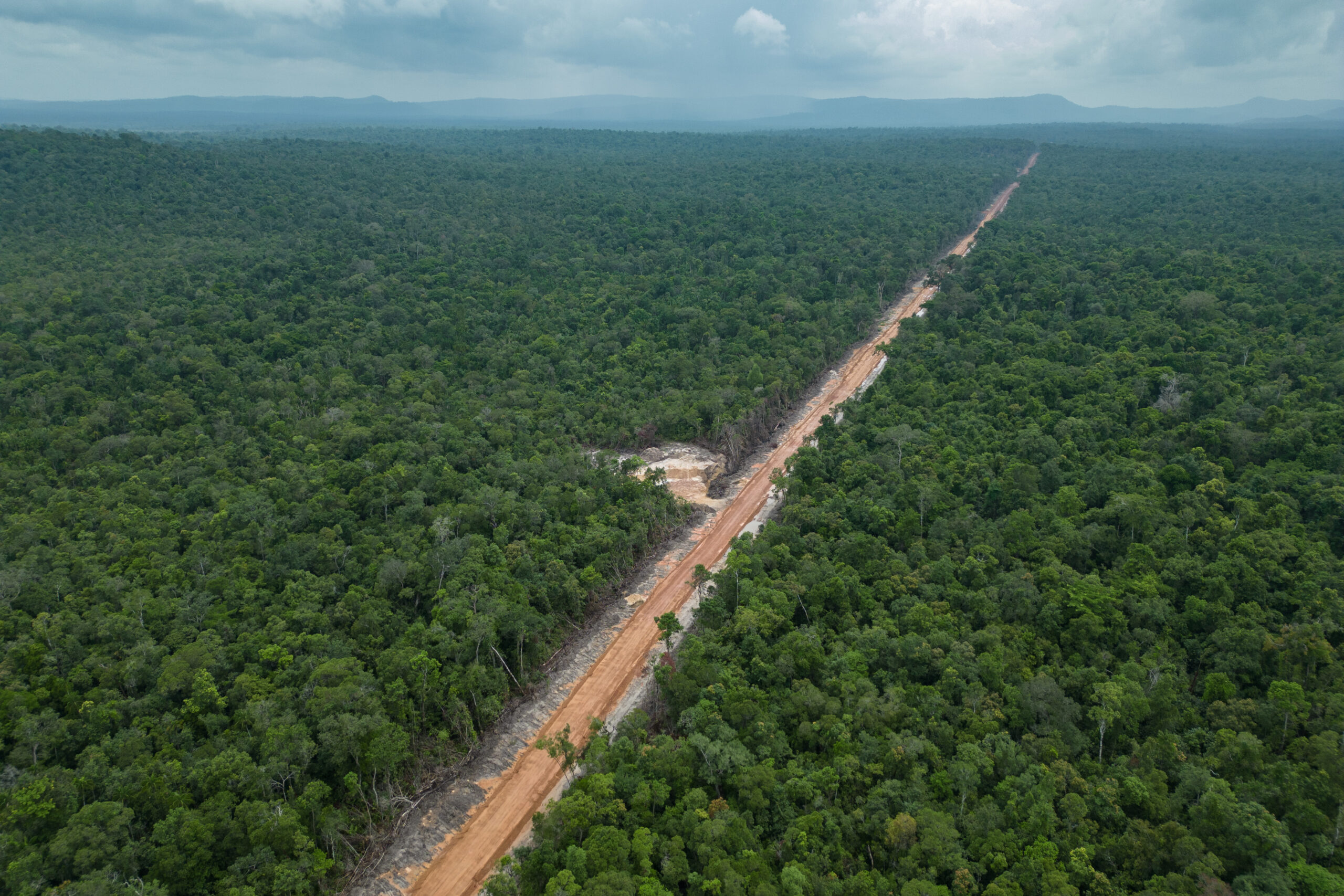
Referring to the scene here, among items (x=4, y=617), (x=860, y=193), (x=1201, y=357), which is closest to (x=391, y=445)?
(x=4, y=617)

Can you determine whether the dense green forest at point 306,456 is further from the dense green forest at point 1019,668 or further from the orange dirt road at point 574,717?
the dense green forest at point 1019,668

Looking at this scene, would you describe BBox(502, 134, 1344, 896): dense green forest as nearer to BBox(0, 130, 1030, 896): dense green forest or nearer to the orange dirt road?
the orange dirt road

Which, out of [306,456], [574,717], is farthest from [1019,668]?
[306,456]

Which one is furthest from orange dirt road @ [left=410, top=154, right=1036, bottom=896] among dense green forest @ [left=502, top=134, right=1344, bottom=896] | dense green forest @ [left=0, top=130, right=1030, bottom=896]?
dense green forest @ [left=502, top=134, right=1344, bottom=896]

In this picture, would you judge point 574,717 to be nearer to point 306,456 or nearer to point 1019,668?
point 1019,668

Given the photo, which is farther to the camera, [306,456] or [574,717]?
[306,456]

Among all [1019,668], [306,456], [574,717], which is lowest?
[574,717]

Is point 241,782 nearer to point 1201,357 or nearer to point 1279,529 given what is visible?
point 1279,529

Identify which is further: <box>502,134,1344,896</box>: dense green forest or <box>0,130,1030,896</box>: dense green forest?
<box>0,130,1030,896</box>: dense green forest
